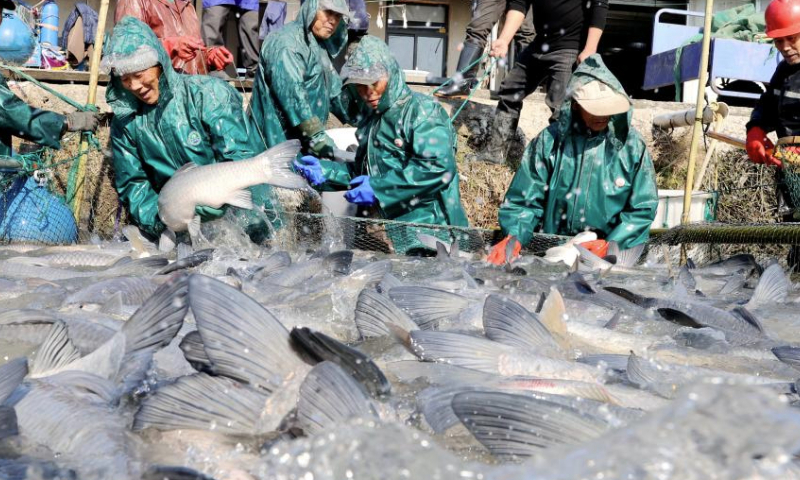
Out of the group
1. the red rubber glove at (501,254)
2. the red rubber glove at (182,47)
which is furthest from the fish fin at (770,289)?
the red rubber glove at (182,47)

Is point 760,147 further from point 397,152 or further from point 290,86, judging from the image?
Answer: point 290,86

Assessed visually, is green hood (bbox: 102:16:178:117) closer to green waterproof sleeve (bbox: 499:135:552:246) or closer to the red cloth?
the red cloth

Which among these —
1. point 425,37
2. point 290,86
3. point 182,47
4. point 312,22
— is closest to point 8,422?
point 290,86

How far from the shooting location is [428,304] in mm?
2482

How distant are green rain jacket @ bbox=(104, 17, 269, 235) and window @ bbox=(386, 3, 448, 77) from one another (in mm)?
9263

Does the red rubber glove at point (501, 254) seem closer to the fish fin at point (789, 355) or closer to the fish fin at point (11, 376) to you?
the fish fin at point (789, 355)

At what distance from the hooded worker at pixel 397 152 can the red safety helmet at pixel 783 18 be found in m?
2.36

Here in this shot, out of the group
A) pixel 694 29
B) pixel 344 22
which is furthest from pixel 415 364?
pixel 694 29

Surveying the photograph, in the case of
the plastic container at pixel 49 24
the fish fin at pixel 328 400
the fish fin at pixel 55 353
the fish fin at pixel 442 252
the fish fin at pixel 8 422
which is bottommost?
the fish fin at pixel 442 252

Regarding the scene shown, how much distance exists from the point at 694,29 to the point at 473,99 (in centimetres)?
495

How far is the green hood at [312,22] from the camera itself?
6320mm

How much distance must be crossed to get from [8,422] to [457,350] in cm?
92

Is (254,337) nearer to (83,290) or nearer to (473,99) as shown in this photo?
(83,290)

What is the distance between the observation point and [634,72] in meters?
15.1
